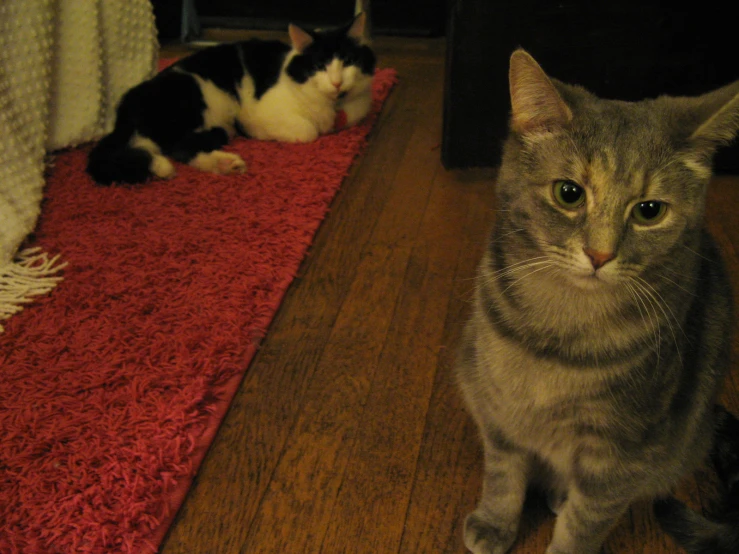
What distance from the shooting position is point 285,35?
10.1 ft

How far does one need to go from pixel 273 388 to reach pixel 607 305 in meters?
0.70

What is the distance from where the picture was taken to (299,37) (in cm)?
203

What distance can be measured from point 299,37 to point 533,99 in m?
1.43

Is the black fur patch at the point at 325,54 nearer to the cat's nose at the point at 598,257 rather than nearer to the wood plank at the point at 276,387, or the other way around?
the wood plank at the point at 276,387

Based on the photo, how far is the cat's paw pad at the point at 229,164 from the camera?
189 centimetres

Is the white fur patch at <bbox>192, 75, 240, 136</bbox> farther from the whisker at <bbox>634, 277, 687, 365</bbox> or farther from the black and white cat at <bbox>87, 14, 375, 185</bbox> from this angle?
the whisker at <bbox>634, 277, 687, 365</bbox>

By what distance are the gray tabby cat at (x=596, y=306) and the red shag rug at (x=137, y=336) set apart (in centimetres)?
55

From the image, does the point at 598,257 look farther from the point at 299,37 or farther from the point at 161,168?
the point at 299,37

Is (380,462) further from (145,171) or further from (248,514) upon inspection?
(145,171)

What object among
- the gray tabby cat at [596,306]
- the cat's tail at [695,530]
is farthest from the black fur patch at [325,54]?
the cat's tail at [695,530]

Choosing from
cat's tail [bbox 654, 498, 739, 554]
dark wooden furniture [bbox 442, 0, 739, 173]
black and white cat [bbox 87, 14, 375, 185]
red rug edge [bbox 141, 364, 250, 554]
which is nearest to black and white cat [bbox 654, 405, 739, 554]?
cat's tail [bbox 654, 498, 739, 554]

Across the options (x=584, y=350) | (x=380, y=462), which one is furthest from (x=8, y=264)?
(x=584, y=350)

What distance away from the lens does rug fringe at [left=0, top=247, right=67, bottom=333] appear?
1414 mm

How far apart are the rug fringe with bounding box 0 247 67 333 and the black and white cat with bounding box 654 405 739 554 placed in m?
1.32
